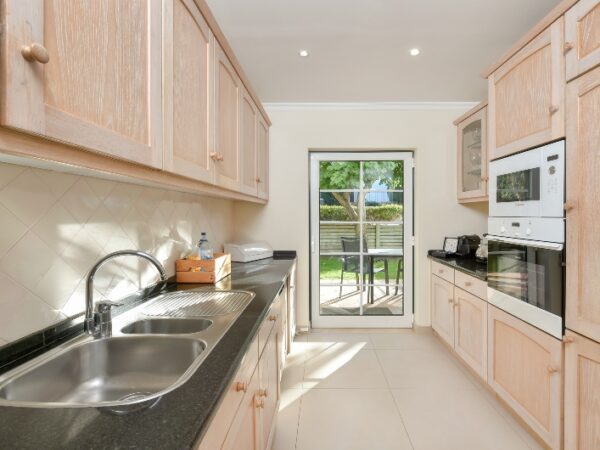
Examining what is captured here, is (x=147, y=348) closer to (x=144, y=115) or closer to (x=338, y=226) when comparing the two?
(x=144, y=115)

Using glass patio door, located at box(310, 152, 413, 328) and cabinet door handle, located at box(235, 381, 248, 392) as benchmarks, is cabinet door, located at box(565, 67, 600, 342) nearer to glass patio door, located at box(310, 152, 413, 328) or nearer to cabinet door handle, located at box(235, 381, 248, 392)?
cabinet door handle, located at box(235, 381, 248, 392)

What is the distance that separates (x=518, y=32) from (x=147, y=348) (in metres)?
2.68

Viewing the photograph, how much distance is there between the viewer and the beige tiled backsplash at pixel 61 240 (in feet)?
3.03

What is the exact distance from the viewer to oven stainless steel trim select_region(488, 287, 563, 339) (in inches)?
59.9

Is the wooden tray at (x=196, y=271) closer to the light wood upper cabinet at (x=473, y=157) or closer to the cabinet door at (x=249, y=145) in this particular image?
the cabinet door at (x=249, y=145)

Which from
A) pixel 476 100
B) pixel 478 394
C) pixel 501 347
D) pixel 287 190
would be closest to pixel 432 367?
pixel 478 394

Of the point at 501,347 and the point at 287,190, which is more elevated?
the point at 287,190

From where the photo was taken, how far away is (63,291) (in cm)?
111

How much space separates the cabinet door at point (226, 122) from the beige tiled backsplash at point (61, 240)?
414 millimetres

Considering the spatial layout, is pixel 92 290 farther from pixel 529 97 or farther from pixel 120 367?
pixel 529 97

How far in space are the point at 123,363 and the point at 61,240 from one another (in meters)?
0.46

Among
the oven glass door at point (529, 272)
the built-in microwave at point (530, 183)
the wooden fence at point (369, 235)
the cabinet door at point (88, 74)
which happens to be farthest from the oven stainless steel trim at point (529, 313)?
the cabinet door at point (88, 74)

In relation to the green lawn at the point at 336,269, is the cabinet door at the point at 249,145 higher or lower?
higher

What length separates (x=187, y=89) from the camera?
46.8 inches
